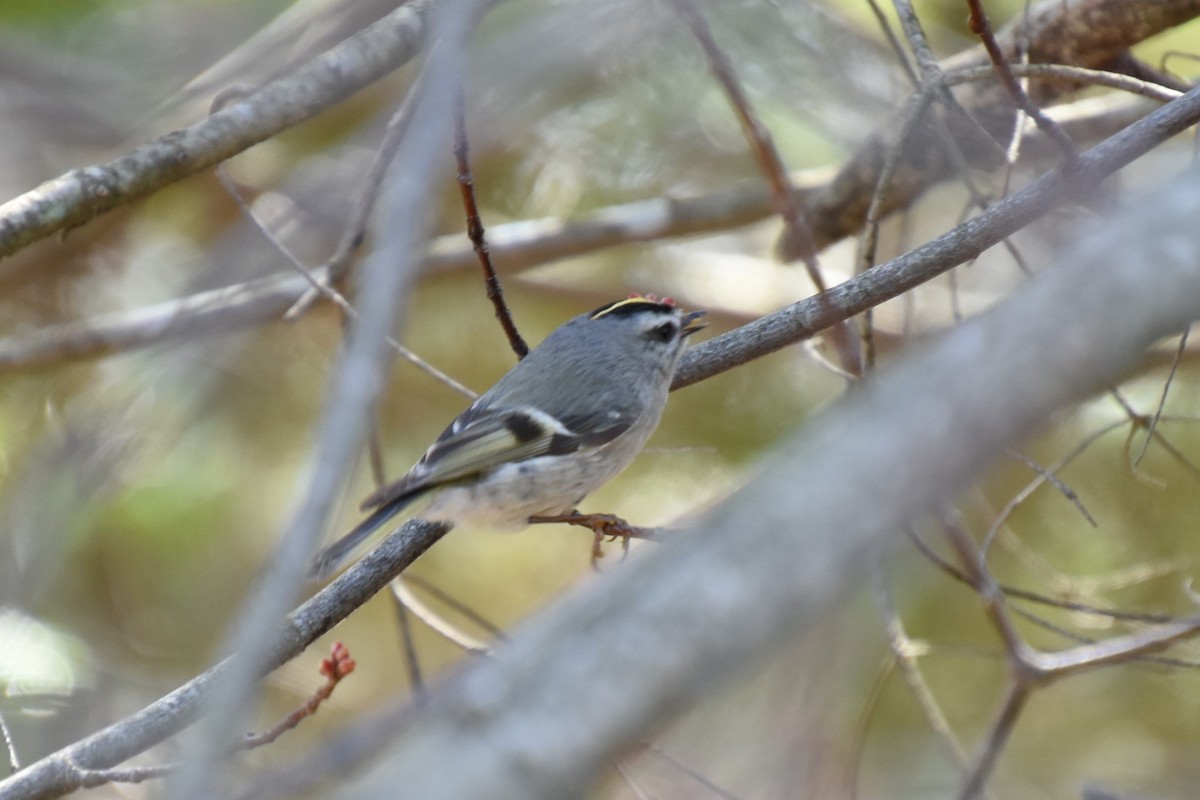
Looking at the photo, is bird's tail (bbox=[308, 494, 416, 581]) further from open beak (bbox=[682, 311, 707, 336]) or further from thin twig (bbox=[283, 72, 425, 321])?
open beak (bbox=[682, 311, 707, 336])

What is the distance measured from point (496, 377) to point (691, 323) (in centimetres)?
101

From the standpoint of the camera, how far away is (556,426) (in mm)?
2064

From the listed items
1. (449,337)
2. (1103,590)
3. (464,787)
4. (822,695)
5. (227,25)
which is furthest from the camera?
(449,337)

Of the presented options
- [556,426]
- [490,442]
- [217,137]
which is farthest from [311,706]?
[217,137]

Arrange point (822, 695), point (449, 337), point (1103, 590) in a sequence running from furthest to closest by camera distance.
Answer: point (449, 337) < point (1103, 590) < point (822, 695)

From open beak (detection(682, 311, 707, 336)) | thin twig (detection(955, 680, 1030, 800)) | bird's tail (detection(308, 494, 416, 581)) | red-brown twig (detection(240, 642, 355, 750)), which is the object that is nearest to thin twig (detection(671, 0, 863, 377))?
open beak (detection(682, 311, 707, 336))

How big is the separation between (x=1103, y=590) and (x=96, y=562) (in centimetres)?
241

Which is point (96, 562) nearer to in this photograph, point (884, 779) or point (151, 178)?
point (151, 178)

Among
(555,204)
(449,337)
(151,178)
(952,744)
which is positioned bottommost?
(952,744)

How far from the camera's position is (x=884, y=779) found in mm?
2717

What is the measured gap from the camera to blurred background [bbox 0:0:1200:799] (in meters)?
2.33

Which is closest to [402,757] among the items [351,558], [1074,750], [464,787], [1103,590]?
[464,787]

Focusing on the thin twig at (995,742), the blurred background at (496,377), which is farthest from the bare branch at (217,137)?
the thin twig at (995,742)

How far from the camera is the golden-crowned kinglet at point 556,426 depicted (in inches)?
75.2
